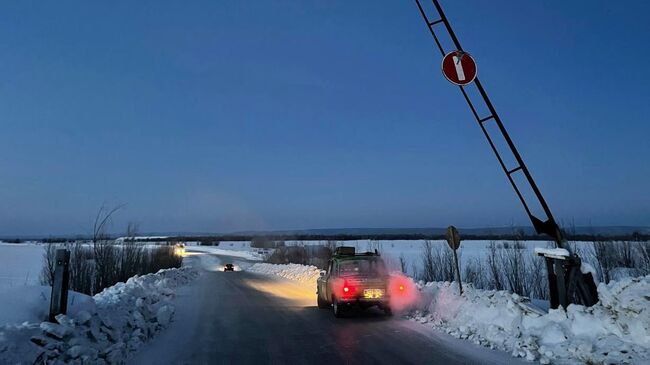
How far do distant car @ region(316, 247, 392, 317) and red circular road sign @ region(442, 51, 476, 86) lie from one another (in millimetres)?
6083

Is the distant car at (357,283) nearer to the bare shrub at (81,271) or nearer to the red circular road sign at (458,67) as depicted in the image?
the red circular road sign at (458,67)

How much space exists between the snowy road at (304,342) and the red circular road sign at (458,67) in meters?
5.75

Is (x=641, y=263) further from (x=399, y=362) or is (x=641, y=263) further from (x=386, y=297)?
(x=399, y=362)

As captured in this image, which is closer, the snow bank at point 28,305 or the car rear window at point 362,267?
the snow bank at point 28,305

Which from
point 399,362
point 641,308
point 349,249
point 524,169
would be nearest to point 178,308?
point 349,249

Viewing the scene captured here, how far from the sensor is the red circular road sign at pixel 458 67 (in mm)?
10898

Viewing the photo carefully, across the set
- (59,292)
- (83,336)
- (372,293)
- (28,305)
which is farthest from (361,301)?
(28,305)

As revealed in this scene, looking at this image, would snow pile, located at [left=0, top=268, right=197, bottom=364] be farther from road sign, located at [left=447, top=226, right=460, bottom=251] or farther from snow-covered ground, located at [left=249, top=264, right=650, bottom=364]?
road sign, located at [left=447, top=226, right=460, bottom=251]

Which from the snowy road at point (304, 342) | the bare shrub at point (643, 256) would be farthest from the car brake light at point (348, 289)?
the bare shrub at point (643, 256)

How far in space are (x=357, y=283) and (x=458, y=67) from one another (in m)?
6.48

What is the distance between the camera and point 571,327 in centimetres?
854

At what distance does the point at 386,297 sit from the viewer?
44.5 ft

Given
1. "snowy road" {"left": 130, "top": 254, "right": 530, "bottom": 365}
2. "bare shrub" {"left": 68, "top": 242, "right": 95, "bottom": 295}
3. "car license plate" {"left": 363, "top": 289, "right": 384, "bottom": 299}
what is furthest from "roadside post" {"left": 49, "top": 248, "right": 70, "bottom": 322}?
"bare shrub" {"left": 68, "top": 242, "right": 95, "bottom": 295}

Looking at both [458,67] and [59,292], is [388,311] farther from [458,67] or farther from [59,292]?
[59,292]
